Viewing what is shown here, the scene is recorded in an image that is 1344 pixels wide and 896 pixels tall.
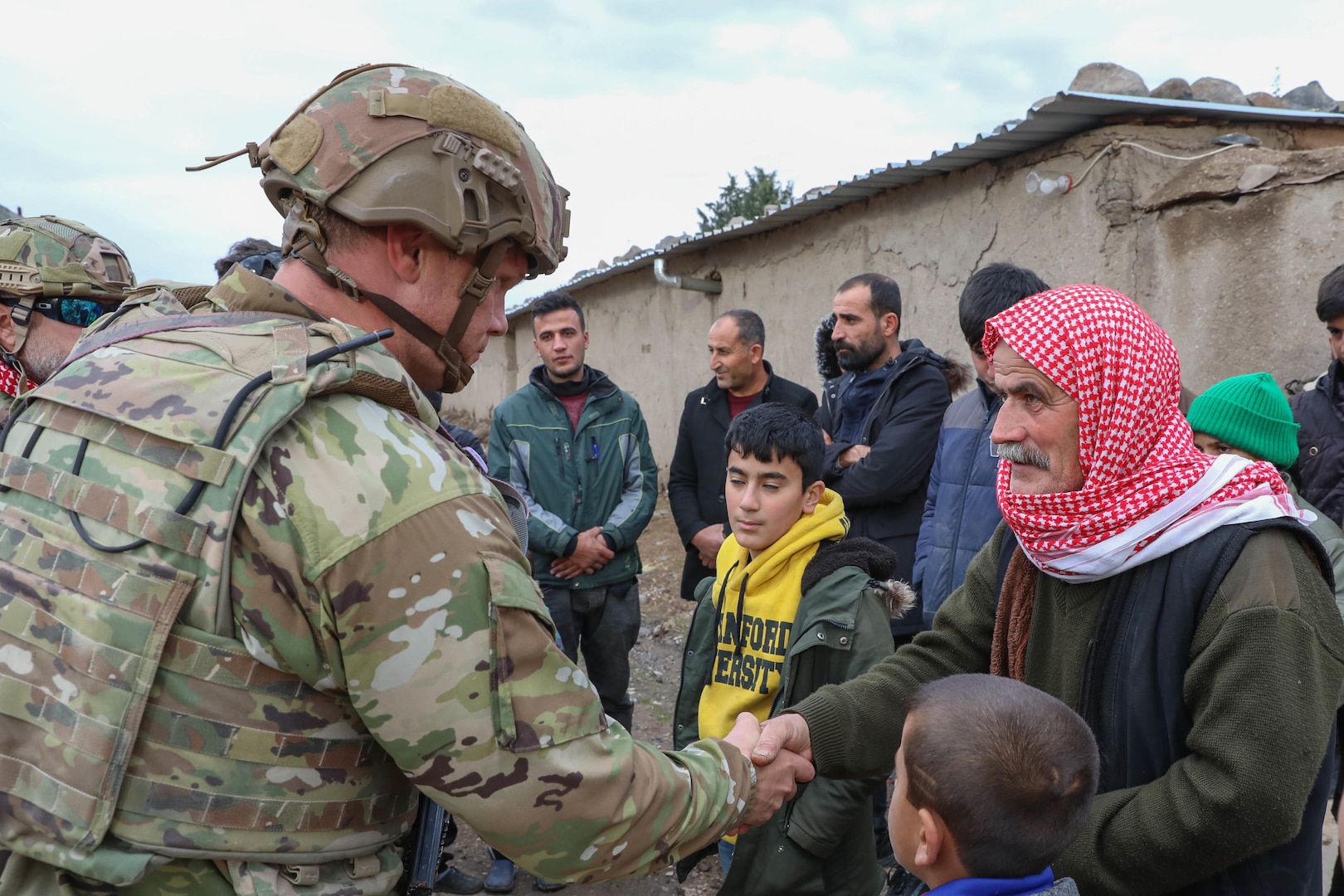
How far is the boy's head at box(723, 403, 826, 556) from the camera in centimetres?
299

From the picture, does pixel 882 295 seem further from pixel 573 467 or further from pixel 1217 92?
pixel 1217 92

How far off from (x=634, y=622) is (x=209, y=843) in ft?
11.1

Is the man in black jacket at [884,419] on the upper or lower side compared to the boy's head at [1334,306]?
lower

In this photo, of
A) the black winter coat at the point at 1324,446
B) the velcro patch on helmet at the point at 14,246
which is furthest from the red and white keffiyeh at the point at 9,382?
the black winter coat at the point at 1324,446

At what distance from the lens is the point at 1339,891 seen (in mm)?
2816

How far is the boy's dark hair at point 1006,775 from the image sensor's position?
5.03ft

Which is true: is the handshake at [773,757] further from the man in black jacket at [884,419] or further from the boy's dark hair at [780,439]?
the man in black jacket at [884,419]

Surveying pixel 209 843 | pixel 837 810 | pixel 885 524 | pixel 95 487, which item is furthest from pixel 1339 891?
pixel 95 487

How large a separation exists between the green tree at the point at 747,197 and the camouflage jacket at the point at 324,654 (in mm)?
29021

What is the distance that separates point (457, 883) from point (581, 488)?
187 centimetres

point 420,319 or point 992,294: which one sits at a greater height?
point 992,294

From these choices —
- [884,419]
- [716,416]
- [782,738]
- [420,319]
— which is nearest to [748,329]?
[716,416]

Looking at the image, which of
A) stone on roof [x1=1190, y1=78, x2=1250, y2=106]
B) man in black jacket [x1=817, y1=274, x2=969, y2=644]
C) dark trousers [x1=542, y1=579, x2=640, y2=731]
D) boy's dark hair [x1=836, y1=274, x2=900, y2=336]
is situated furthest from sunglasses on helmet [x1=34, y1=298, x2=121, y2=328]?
stone on roof [x1=1190, y1=78, x2=1250, y2=106]

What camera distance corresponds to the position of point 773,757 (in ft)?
6.70
